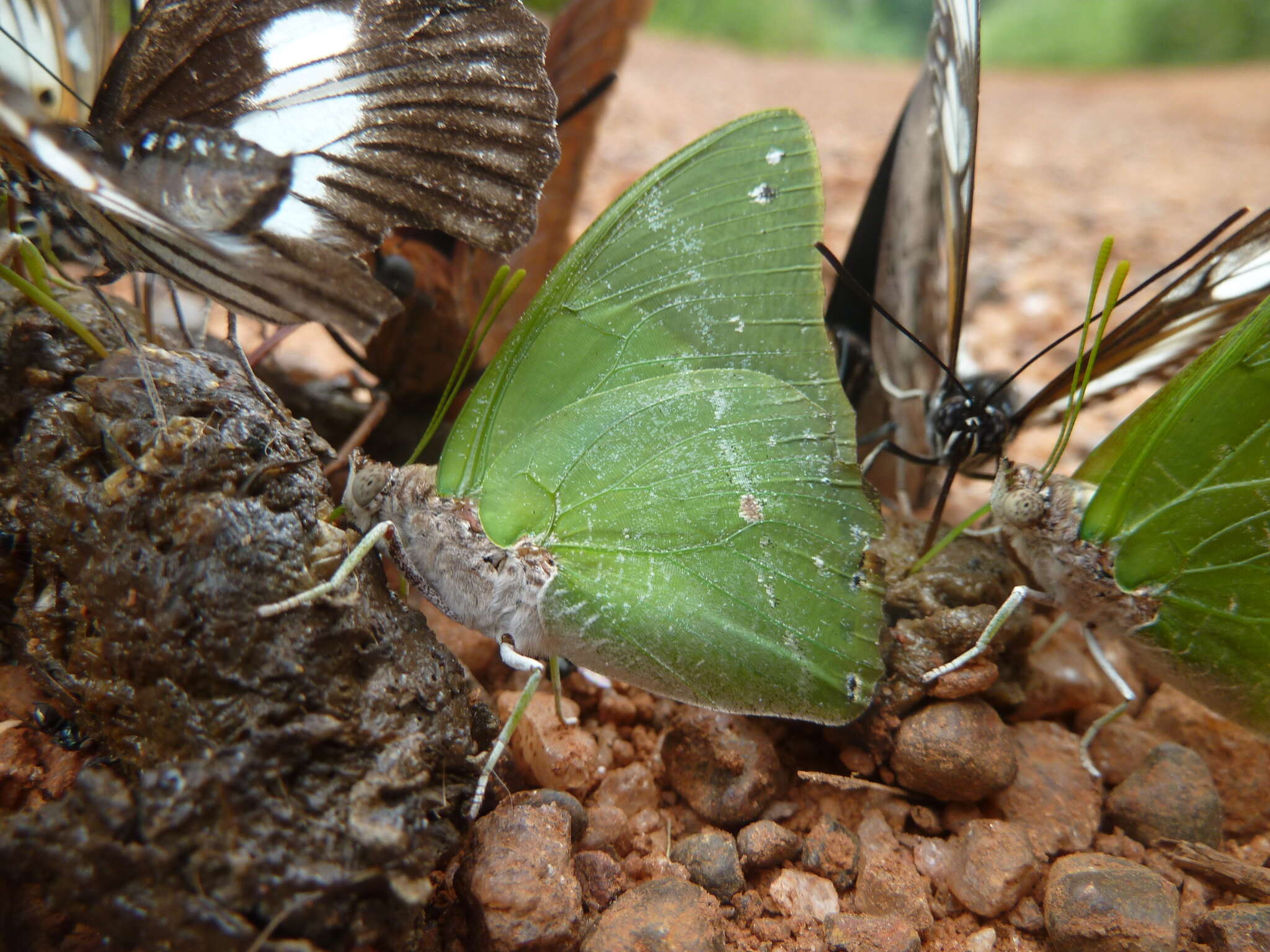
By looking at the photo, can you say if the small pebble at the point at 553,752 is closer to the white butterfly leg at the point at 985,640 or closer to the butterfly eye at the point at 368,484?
the butterfly eye at the point at 368,484

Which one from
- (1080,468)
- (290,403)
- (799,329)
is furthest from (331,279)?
(1080,468)

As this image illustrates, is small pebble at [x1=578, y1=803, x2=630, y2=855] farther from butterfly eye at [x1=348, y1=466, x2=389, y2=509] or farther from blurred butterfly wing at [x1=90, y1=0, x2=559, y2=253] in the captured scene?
blurred butterfly wing at [x1=90, y1=0, x2=559, y2=253]

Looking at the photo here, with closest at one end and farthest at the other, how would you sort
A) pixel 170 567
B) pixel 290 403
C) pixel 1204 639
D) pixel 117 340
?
pixel 170 567, pixel 117 340, pixel 1204 639, pixel 290 403

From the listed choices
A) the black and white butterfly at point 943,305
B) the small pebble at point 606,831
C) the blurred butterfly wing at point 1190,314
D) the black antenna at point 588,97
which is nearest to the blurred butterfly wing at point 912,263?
the black and white butterfly at point 943,305

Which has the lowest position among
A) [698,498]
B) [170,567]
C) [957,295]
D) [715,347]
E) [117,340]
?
[170,567]

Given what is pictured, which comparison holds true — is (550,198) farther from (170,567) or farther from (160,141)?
(170,567)

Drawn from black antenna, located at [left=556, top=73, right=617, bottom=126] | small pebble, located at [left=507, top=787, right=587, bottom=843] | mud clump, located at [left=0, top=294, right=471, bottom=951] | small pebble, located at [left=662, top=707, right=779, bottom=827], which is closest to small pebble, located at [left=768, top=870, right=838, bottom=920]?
small pebble, located at [left=662, top=707, right=779, bottom=827]
